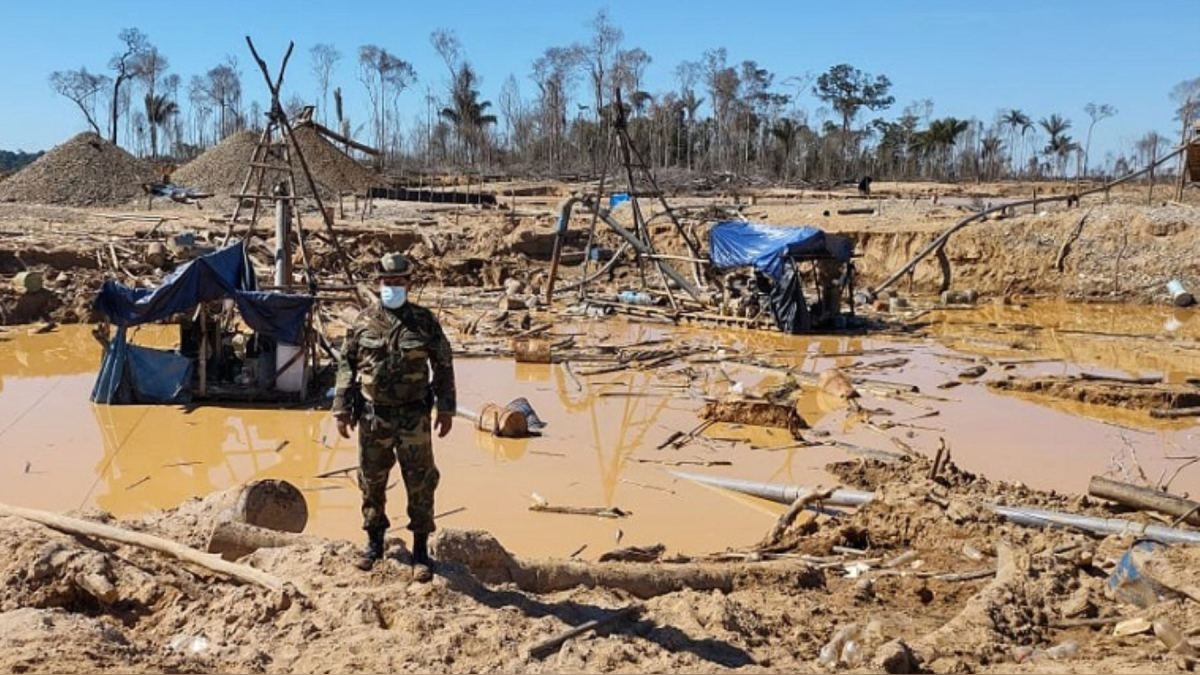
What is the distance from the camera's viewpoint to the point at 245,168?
4244 cm

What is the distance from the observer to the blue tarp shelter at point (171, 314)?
1191 cm

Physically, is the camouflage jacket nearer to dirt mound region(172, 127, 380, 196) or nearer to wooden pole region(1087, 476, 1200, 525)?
wooden pole region(1087, 476, 1200, 525)

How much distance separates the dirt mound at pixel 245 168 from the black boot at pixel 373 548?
35759mm

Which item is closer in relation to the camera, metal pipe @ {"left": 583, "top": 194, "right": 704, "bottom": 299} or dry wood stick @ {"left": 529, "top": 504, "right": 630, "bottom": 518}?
dry wood stick @ {"left": 529, "top": 504, "right": 630, "bottom": 518}

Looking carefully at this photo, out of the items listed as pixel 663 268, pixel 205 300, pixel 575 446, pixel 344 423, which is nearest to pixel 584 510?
pixel 575 446

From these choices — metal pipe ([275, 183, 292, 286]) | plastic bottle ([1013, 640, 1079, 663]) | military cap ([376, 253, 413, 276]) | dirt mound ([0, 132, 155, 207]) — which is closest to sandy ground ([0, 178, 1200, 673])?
plastic bottle ([1013, 640, 1079, 663])

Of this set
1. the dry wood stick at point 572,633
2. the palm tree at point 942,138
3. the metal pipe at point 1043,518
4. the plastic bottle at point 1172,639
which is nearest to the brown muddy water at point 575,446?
the metal pipe at point 1043,518

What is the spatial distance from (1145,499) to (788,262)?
1143 cm

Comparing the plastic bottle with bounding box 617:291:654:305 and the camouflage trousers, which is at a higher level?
the camouflage trousers

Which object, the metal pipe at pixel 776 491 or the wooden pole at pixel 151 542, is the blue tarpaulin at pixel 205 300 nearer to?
the metal pipe at pixel 776 491

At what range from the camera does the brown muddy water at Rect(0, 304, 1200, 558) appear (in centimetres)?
863

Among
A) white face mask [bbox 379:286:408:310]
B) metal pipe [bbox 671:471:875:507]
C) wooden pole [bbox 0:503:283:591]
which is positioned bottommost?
metal pipe [bbox 671:471:875:507]

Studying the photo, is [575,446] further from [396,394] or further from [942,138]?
[942,138]

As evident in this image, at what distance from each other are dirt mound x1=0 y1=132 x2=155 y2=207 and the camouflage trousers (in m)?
36.3
